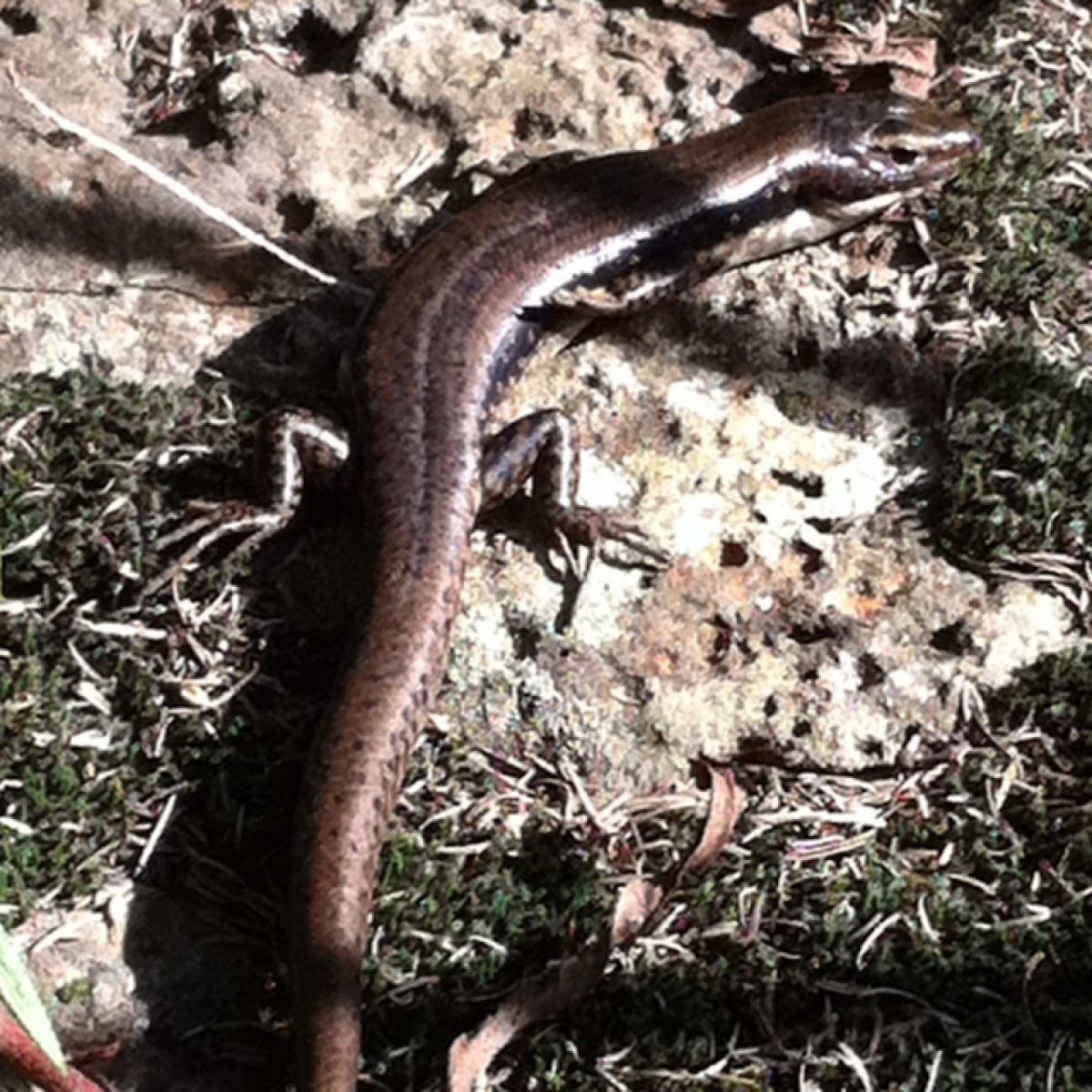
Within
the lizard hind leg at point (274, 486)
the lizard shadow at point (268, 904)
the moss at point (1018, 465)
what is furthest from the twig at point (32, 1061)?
the moss at point (1018, 465)

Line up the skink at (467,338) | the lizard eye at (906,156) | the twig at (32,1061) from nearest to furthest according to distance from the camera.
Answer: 1. the twig at (32,1061)
2. the skink at (467,338)
3. the lizard eye at (906,156)

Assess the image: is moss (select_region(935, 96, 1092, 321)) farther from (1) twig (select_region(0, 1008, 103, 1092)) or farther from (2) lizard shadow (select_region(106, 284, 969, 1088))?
(1) twig (select_region(0, 1008, 103, 1092))

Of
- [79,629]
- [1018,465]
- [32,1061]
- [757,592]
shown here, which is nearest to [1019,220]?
[1018,465]

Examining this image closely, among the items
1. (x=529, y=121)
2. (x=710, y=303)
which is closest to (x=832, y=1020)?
(x=710, y=303)

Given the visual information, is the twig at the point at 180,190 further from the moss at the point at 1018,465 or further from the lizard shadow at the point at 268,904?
the moss at the point at 1018,465

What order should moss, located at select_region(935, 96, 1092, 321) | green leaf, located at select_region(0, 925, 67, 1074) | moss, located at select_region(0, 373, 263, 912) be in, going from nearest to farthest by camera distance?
green leaf, located at select_region(0, 925, 67, 1074) → moss, located at select_region(0, 373, 263, 912) → moss, located at select_region(935, 96, 1092, 321)

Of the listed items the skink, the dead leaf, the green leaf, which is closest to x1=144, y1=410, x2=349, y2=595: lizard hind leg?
the skink
